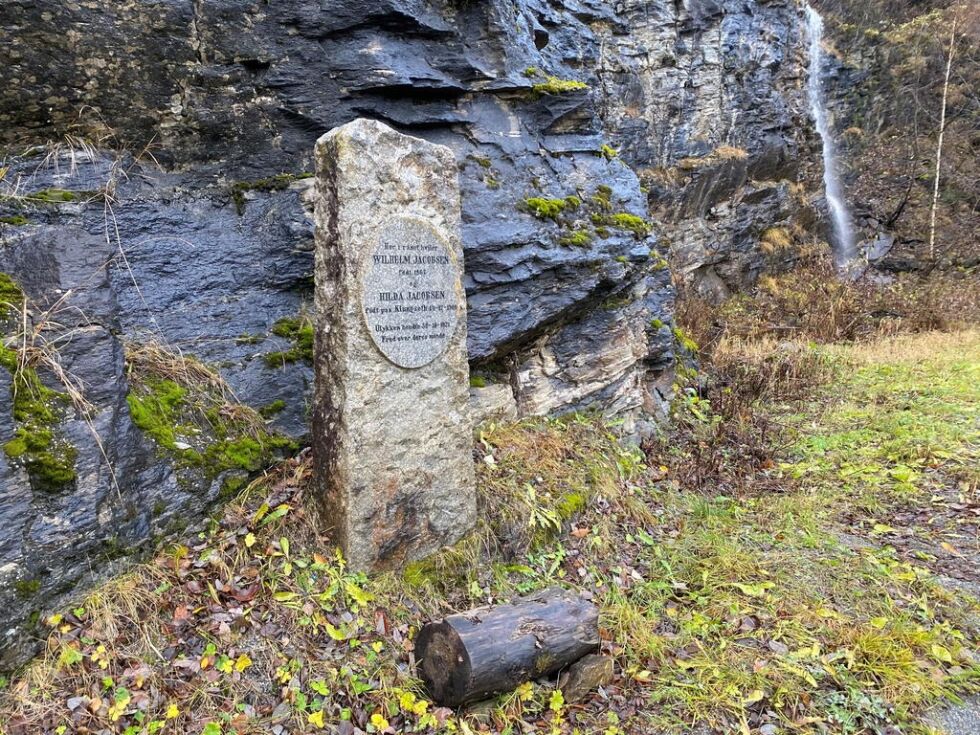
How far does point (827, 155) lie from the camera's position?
18469 mm

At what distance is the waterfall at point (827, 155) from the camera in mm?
17188

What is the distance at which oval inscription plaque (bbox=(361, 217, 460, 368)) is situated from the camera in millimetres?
3502

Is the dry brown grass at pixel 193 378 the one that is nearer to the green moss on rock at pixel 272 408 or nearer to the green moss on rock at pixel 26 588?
the green moss on rock at pixel 272 408

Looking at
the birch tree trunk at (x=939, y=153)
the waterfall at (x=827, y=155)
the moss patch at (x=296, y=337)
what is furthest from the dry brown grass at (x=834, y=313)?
the moss patch at (x=296, y=337)

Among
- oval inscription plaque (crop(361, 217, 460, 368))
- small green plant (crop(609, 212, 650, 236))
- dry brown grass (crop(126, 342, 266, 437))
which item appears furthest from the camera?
small green plant (crop(609, 212, 650, 236))

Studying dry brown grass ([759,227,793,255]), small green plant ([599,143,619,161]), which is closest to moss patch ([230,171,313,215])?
small green plant ([599,143,619,161])

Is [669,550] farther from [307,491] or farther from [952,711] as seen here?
[307,491]

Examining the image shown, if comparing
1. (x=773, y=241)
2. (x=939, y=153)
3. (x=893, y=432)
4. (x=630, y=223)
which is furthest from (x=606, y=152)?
(x=939, y=153)

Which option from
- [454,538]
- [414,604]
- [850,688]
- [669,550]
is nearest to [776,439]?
[669,550]

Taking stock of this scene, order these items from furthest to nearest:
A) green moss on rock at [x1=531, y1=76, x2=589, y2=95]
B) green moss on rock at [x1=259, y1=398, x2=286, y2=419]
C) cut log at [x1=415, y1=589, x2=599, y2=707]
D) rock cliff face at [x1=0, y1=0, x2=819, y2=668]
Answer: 1. green moss on rock at [x1=531, y1=76, x2=589, y2=95]
2. green moss on rock at [x1=259, y1=398, x2=286, y2=419]
3. rock cliff face at [x1=0, y1=0, x2=819, y2=668]
4. cut log at [x1=415, y1=589, x2=599, y2=707]

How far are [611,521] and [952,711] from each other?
2.34 m

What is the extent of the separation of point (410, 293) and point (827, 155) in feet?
63.9

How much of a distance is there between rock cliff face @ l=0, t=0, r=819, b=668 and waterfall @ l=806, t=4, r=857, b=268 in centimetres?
1271

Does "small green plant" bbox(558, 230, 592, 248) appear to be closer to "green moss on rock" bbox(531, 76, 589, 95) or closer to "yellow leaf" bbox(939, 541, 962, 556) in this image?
"green moss on rock" bbox(531, 76, 589, 95)
